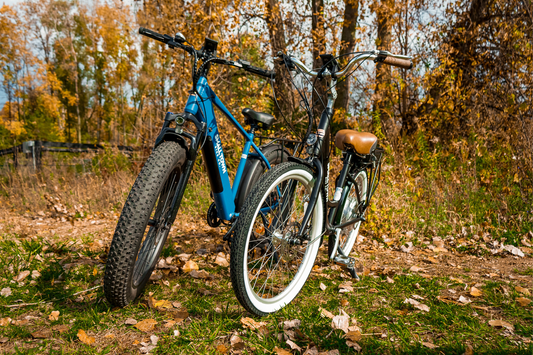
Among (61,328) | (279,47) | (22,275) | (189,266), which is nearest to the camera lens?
(61,328)

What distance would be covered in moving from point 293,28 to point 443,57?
3.00 metres

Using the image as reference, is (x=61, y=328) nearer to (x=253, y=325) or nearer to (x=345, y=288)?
(x=253, y=325)

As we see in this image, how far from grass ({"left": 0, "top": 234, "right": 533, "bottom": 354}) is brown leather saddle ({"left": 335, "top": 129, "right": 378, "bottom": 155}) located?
1107mm

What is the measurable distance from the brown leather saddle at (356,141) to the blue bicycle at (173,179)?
23.3 inches

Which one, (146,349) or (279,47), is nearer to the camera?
(146,349)

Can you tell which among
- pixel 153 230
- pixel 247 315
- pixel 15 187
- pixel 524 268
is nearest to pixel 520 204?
pixel 524 268

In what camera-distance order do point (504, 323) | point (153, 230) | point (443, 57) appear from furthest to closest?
point (443, 57)
point (153, 230)
point (504, 323)

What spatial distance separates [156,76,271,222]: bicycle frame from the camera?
7.66ft

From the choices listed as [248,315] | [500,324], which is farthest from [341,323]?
[500,324]

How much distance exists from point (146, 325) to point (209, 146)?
121 centimetres

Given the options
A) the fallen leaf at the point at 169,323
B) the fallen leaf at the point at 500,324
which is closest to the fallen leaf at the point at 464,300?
the fallen leaf at the point at 500,324

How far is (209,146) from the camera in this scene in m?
2.52

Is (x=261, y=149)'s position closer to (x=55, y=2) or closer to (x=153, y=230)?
(x=153, y=230)

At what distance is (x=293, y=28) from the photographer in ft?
24.8
